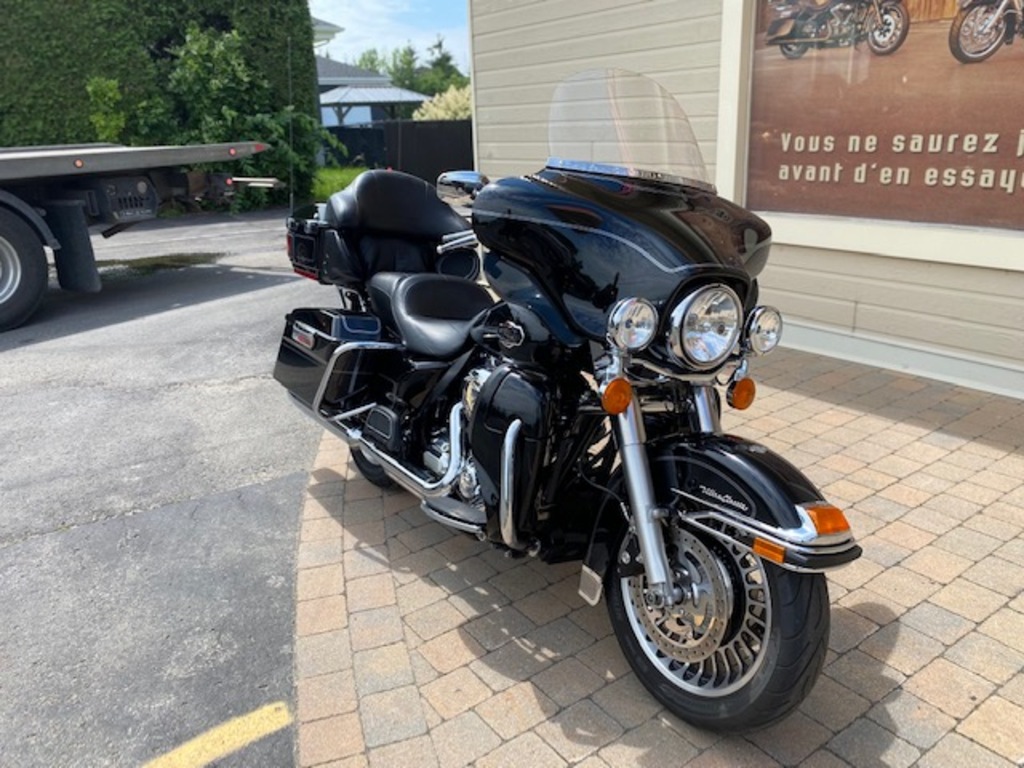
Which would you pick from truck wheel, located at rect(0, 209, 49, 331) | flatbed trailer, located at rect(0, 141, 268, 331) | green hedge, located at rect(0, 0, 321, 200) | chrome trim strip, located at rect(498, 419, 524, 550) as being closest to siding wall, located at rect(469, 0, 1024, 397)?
chrome trim strip, located at rect(498, 419, 524, 550)

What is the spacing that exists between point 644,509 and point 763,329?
2.06 ft

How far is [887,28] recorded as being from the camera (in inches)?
194

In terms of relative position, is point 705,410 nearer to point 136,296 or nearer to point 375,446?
point 375,446

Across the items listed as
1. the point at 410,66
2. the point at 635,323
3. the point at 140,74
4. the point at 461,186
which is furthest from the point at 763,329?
the point at 410,66

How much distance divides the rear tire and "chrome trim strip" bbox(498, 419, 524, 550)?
A: 1.48 metres

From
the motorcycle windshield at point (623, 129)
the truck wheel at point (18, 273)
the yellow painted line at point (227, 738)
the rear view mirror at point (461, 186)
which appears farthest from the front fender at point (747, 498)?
the truck wheel at point (18, 273)

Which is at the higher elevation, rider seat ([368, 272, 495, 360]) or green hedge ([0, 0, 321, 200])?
green hedge ([0, 0, 321, 200])

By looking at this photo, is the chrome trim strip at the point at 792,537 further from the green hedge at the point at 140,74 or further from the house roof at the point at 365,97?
the house roof at the point at 365,97

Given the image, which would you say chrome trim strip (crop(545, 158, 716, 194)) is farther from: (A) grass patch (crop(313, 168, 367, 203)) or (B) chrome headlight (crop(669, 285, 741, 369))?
(A) grass patch (crop(313, 168, 367, 203))

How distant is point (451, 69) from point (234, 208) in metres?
59.7

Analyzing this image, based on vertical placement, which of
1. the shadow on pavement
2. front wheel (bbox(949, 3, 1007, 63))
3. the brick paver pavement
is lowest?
the brick paver pavement

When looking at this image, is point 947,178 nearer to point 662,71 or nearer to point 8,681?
point 662,71

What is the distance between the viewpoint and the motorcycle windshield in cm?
265

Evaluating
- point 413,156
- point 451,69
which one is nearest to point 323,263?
point 413,156
